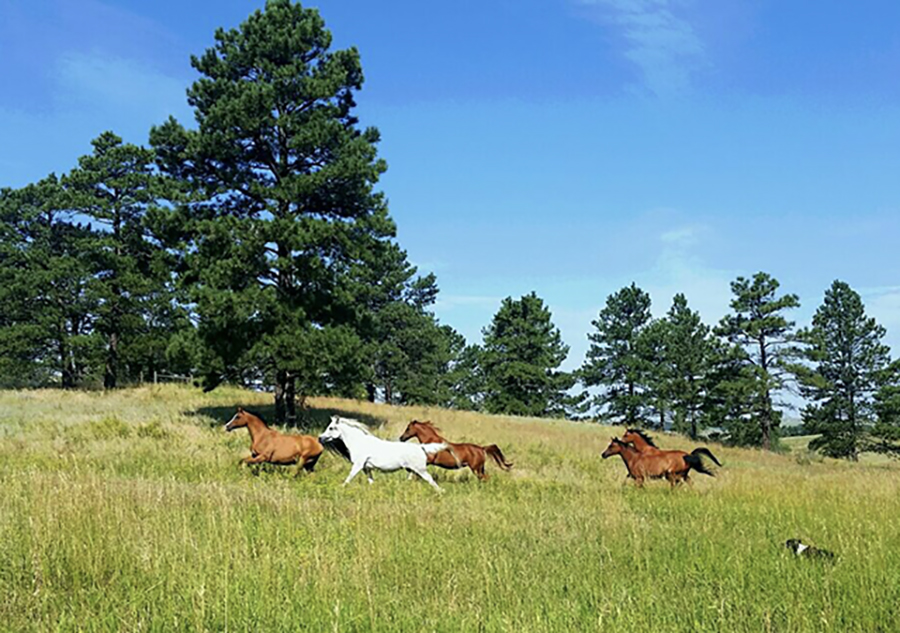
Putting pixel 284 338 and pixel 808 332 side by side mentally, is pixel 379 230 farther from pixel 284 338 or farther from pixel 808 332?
pixel 808 332

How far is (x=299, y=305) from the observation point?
64.4 feet

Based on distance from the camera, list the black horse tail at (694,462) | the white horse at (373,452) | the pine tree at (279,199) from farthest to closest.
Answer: the pine tree at (279,199) → the black horse tail at (694,462) → the white horse at (373,452)

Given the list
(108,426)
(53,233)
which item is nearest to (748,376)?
(108,426)

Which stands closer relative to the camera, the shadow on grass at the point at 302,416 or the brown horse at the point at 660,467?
the brown horse at the point at 660,467

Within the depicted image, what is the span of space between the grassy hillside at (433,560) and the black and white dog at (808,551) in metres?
0.23

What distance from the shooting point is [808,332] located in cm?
3812

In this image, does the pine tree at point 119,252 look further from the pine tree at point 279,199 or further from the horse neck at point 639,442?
the horse neck at point 639,442

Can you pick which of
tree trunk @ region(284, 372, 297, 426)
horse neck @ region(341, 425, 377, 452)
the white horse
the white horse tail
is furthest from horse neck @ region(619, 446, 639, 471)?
tree trunk @ region(284, 372, 297, 426)

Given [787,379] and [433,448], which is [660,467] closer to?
[433,448]

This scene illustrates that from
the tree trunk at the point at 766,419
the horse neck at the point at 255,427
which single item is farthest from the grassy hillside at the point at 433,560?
the tree trunk at the point at 766,419

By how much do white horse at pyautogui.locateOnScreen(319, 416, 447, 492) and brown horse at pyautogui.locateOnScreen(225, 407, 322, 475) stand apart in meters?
0.91

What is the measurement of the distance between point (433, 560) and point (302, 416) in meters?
17.1

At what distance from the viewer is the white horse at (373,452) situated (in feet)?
39.7

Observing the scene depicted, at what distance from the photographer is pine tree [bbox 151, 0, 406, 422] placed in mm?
18641
